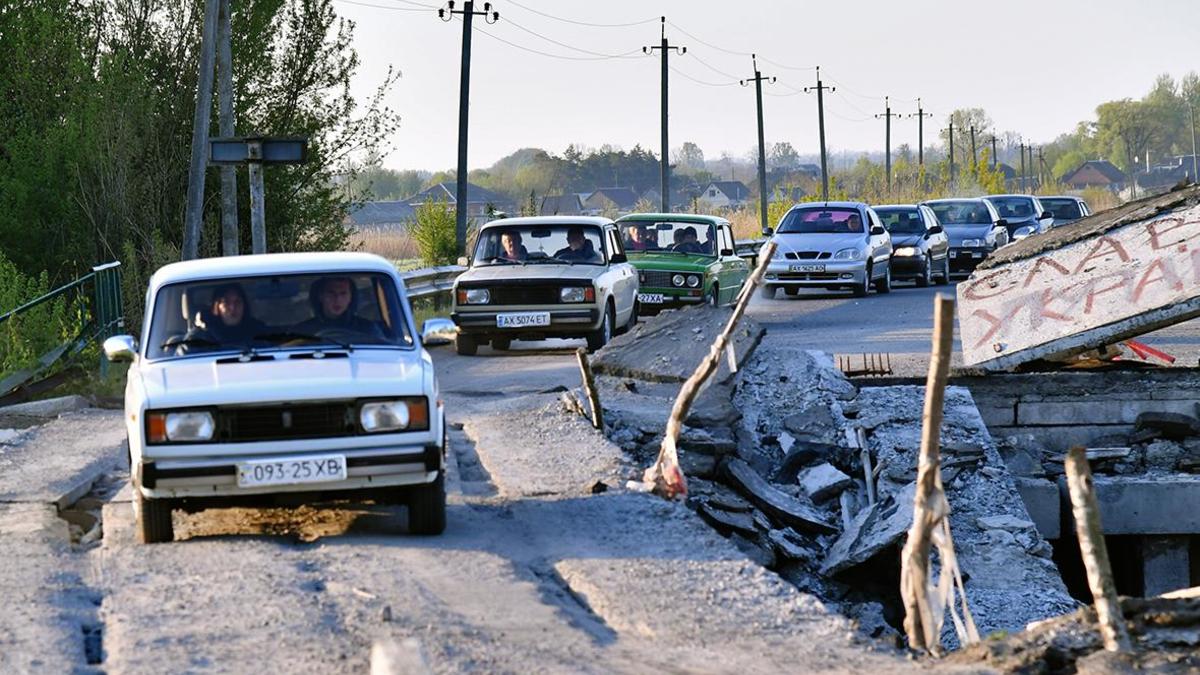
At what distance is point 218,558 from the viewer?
8328 mm

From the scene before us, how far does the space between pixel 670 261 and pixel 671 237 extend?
0.82 m

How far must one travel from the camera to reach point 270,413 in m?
8.54

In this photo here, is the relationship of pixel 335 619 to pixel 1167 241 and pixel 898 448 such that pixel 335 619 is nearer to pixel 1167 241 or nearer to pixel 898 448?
pixel 898 448

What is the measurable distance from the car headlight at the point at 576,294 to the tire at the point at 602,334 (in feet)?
1.49

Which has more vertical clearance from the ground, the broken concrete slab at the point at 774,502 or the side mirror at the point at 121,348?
the side mirror at the point at 121,348

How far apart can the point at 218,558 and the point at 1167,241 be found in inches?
398

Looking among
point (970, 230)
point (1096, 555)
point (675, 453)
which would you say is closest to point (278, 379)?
point (675, 453)

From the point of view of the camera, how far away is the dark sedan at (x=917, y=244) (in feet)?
120

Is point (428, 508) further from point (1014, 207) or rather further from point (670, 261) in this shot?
point (1014, 207)

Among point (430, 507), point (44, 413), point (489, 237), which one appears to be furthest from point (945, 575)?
point (489, 237)

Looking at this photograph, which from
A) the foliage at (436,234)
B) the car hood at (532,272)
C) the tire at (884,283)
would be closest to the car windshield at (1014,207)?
the tire at (884,283)

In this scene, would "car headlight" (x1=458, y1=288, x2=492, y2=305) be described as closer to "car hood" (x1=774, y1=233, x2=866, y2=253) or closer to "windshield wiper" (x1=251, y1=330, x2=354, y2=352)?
"windshield wiper" (x1=251, y1=330, x2=354, y2=352)

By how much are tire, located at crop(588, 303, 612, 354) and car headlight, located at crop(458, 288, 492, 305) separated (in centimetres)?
132

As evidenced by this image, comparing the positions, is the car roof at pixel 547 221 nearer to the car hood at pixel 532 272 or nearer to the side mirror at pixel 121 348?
the car hood at pixel 532 272
